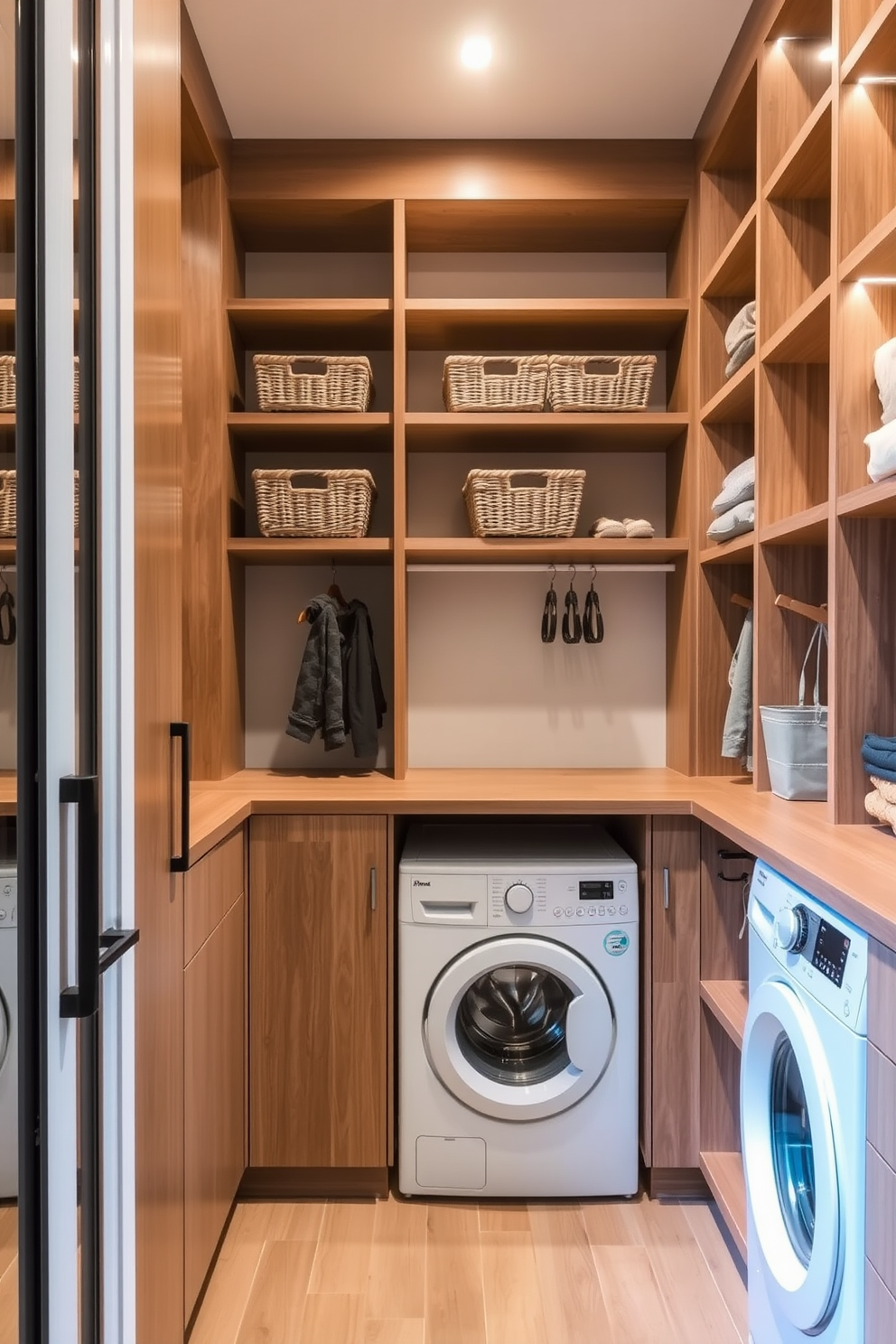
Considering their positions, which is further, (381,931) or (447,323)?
(447,323)

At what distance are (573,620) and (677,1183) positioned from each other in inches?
61.6

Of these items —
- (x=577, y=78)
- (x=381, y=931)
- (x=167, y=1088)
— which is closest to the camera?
(x=167, y=1088)

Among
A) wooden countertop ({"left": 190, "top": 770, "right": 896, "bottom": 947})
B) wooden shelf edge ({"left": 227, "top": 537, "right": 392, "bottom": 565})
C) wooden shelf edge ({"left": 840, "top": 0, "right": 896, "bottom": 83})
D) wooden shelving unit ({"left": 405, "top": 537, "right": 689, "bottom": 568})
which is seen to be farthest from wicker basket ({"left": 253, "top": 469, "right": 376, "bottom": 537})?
wooden shelf edge ({"left": 840, "top": 0, "right": 896, "bottom": 83})

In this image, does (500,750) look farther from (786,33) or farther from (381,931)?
(786,33)

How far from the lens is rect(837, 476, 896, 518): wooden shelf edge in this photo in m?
1.41

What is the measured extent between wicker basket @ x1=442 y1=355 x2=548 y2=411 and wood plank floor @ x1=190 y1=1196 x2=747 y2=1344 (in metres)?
2.07

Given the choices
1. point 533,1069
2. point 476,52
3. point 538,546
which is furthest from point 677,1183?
point 476,52

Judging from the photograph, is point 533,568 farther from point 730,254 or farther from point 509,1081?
point 509,1081

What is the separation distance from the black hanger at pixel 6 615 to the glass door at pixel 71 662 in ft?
0.05

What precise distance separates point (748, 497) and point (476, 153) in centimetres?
127

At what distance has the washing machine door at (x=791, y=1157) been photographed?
1.16 m

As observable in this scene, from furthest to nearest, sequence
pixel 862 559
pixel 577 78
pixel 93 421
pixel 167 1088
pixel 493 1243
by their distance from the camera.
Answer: pixel 577 78 → pixel 493 1243 → pixel 862 559 → pixel 167 1088 → pixel 93 421

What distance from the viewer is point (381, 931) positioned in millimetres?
2047

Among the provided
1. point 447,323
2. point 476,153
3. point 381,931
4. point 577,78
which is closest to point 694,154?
point 577,78
